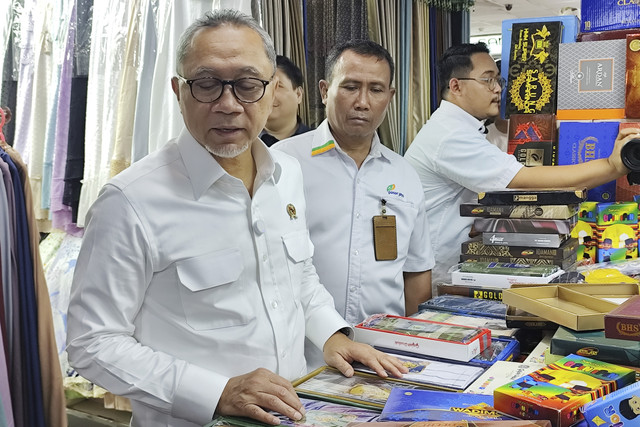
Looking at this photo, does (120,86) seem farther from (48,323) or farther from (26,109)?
(48,323)

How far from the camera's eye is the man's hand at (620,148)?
260 centimetres

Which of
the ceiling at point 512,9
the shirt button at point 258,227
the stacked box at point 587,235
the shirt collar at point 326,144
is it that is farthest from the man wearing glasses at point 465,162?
the ceiling at point 512,9

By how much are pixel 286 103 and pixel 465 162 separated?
1062mm

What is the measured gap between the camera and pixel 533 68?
3045mm

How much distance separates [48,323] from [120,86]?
1.49 m

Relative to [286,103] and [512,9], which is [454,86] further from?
[512,9]

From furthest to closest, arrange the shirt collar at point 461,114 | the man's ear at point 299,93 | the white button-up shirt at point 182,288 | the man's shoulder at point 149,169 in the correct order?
the man's ear at point 299,93 < the shirt collar at point 461,114 < the man's shoulder at point 149,169 < the white button-up shirt at point 182,288

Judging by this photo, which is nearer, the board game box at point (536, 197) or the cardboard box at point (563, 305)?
the cardboard box at point (563, 305)

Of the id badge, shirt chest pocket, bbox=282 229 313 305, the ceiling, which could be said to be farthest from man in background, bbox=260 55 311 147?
the ceiling

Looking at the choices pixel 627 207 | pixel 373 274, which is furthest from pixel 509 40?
pixel 373 274

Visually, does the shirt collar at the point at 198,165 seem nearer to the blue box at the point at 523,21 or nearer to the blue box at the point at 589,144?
the blue box at the point at 589,144

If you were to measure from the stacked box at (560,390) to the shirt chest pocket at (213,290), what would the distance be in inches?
25.9

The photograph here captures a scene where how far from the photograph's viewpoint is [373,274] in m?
2.35

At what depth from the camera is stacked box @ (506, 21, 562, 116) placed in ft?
9.83
